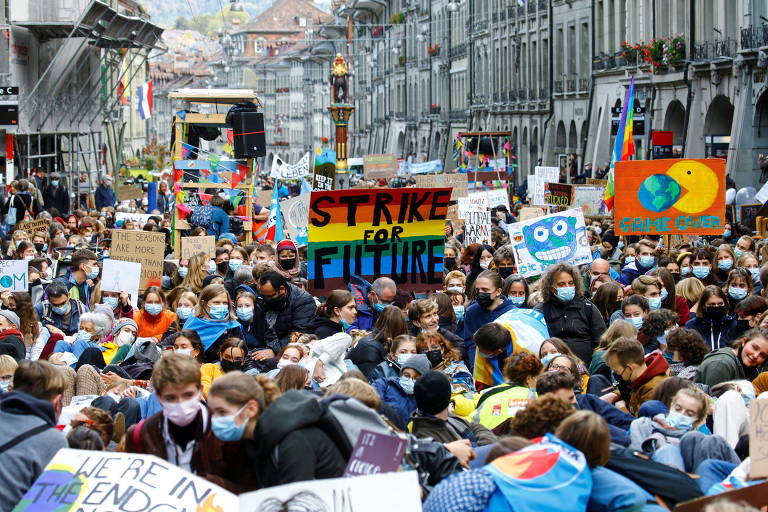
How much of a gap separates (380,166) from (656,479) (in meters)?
35.4

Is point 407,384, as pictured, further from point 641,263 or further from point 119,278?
point 641,263

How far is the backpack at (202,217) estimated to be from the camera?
19188 mm

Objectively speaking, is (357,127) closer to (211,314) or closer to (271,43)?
(271,43)

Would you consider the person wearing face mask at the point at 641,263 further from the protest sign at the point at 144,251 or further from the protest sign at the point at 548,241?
the protest sign at the point at 144,251

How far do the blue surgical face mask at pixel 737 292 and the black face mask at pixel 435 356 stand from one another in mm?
3623

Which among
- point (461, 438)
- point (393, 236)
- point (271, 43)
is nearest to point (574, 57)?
point (393, 236)

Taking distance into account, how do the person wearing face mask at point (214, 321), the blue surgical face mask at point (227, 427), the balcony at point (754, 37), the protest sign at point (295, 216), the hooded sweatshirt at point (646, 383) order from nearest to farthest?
the blue surgical face mask at point (227, 427)
the hooded sweatshirt at point (646, 383)
the person wearing face mask at point (214, 321)
the protest sign at point (295, 216)
the balcony at point (754, 37)

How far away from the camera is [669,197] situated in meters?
16.3

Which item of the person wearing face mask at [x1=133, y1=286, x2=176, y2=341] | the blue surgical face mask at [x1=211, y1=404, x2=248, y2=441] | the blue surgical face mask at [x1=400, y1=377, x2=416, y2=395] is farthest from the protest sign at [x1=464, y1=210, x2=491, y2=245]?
the blue surgical face mask at [x1=211, y1=404, x2=248, y2=441]

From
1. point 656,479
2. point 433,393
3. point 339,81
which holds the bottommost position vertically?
point 656,479

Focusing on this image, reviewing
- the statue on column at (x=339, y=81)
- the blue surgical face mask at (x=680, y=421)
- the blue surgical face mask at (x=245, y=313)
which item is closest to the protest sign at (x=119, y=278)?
the blue surgical face mask at (x=245, y=313)

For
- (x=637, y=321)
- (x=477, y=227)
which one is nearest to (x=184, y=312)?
(x=637, y=321)

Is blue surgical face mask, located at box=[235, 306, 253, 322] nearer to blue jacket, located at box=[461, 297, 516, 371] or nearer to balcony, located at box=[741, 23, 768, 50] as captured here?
blue jacket, located at box=[461, 297, 516, 371]

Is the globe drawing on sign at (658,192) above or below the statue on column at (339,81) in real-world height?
below
